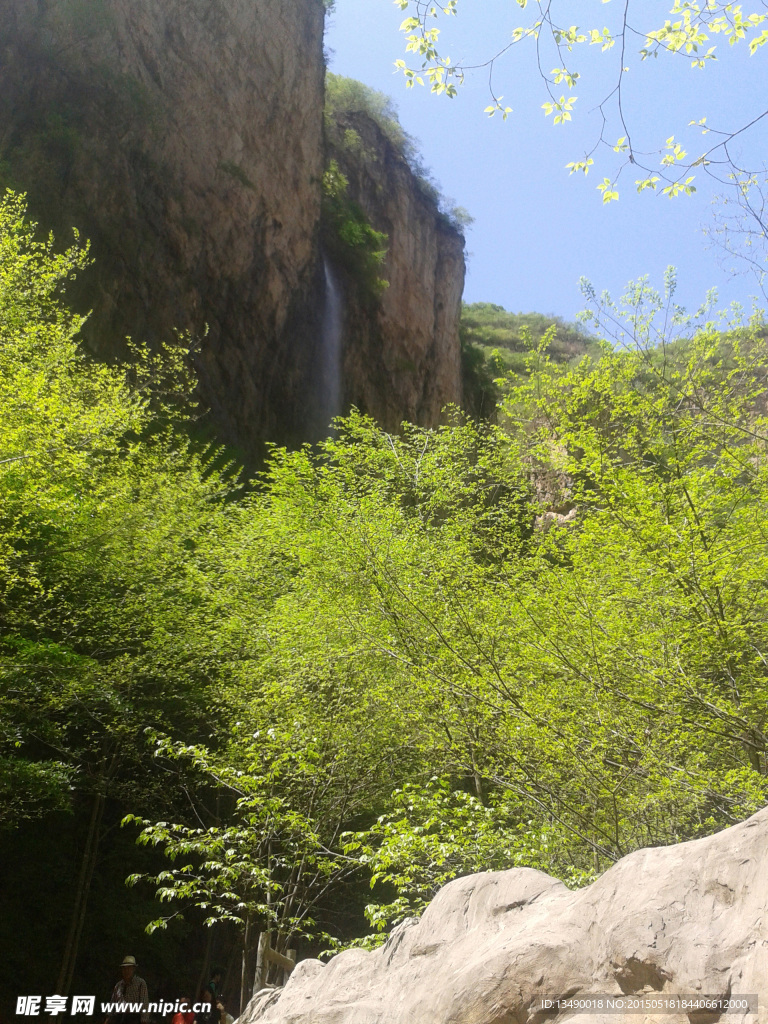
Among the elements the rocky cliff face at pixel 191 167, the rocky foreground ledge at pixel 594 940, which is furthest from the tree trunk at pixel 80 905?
the rocky cliff face at pixel 191 167

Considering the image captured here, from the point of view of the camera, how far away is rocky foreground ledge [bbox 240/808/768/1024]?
84.2 inches

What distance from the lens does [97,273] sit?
55.7 ft

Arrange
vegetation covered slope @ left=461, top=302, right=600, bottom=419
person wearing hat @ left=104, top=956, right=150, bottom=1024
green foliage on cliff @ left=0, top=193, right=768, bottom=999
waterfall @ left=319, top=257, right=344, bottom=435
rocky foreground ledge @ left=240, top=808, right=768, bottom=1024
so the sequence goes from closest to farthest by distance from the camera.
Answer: rocky foreground ledge @ left=240, top=808, right=768, bottom=1024 < green foliage on cliff @ left=0, top=193, right=768, bottom=999 < person wearing hat @ left=104, top=956, right=150, bottom=1024 < waterfall @ left=319, top=257, right=344, bottom=435 < vegetation covered slope @ left=461, top=302, right=600, bottom=419

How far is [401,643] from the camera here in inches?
289

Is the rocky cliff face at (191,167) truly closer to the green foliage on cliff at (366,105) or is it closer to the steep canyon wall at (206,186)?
the steep canyon wall at (206,186)

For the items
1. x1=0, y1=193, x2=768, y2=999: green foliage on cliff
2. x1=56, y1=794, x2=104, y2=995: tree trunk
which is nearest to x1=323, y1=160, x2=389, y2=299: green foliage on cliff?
x1=0, y1=193, x2=768, y2=999: green foliage on cliff

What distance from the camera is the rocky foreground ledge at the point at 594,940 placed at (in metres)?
2.14

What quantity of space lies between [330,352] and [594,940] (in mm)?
23827

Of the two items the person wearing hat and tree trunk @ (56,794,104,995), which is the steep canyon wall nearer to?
tree trunk @ (56,794,104,995)

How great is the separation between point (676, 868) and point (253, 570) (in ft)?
27.6

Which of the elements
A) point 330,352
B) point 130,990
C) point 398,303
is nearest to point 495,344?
point 398,303

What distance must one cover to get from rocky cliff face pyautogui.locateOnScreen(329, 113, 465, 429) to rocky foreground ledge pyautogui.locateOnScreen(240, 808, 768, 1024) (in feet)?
75.2

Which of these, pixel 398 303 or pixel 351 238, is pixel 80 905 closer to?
pixel 351 238

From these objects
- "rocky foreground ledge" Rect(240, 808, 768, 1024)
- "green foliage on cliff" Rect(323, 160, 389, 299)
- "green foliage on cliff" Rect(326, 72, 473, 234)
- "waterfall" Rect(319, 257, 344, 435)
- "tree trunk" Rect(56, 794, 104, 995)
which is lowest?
"tree trunk" Rect(56, 794, 104, 995)
